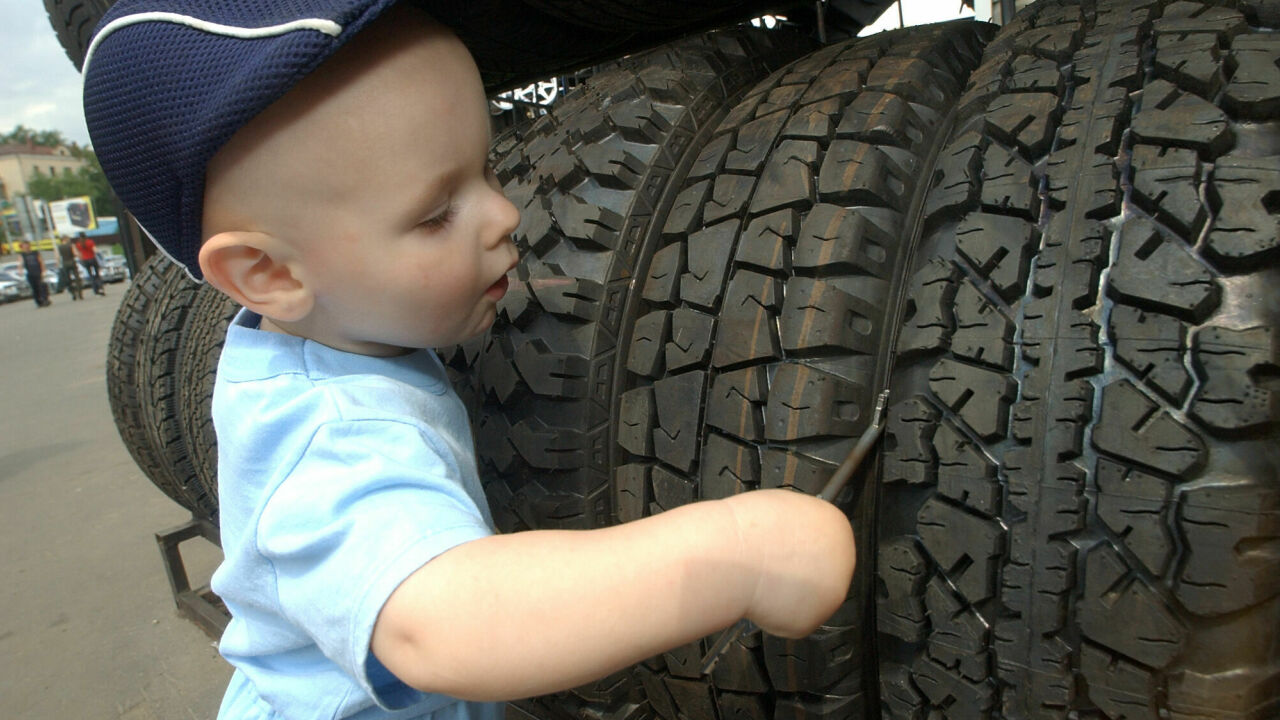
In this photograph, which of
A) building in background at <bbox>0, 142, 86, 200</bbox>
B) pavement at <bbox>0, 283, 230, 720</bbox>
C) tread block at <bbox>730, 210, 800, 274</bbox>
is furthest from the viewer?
building in background at <bbox>0, 142, 86, 200</bbox>

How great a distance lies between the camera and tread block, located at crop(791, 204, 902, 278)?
0.81 meters

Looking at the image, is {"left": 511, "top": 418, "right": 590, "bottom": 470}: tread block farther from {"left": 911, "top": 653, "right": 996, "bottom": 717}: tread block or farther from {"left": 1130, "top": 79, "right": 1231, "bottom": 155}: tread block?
{"left": 1130, "top": 79, "right": 1231, "bottom": 155}: tread block

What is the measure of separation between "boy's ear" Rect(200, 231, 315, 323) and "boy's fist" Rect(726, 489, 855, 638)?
385 millimetres

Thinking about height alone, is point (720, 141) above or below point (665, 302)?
above

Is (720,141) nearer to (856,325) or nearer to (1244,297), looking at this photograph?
(856,325)

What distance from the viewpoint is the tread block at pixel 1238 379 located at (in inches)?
24.3

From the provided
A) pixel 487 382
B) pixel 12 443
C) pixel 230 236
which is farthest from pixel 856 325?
pixel 12 443

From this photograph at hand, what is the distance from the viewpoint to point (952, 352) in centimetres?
74

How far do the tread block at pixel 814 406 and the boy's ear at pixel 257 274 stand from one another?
17.2 inches

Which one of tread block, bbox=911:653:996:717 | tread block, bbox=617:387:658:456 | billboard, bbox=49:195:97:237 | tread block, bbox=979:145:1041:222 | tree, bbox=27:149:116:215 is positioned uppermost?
tree, bbox=27:149:116:215

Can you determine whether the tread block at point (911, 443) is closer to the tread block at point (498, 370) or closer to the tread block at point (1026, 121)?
the tread block at point (1026, 121)

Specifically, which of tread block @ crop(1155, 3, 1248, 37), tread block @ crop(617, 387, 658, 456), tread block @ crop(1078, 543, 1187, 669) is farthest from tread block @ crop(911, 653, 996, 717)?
tread block @ crop(1155, 3, 1248, 37)

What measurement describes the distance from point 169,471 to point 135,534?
88cm

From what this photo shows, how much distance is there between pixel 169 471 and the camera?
7.13 feet
